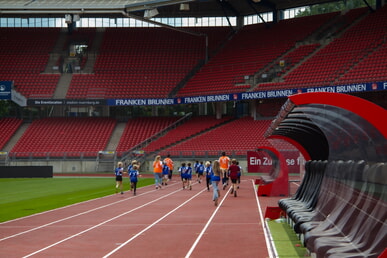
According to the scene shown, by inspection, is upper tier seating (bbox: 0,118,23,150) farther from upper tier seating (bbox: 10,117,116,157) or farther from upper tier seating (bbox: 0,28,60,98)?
upper tier seating (bbox: 0,28,60,98)

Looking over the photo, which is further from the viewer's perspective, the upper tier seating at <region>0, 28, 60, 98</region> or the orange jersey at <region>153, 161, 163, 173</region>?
the upper tier seating at <region>0, 28, 60, 98</region>

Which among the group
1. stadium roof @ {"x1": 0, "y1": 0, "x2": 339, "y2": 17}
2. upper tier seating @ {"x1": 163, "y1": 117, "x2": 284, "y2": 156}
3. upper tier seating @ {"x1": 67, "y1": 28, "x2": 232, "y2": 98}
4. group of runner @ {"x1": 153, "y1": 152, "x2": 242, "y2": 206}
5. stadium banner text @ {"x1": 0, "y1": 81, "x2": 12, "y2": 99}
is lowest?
group of runner @ {"x1": 153, "y1": 152, "x2": 242, "y2": 206}

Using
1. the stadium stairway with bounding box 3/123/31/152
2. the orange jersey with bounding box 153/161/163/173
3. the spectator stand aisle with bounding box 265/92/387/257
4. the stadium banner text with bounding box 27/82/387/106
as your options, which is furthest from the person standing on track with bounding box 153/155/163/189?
the stadium stairway with bounding box 3/123/31/152

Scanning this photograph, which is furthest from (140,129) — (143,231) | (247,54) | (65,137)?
(143,231)

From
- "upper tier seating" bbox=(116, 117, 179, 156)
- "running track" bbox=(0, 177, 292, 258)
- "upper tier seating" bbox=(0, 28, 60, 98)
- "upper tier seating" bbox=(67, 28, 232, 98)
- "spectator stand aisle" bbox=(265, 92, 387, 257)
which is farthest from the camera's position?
"upper tier seating" bbox=(0, 28, 60, 98)

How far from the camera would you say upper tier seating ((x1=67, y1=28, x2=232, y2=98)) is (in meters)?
56.8

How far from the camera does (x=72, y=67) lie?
59.9 m

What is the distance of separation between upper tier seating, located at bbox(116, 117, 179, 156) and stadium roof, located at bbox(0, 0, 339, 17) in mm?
9388

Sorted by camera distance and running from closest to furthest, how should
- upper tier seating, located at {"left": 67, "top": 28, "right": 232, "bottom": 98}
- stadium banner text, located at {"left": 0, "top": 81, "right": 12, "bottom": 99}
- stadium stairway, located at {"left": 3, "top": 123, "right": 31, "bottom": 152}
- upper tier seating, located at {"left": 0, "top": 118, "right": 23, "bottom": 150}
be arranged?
stadium stairway, located at {"left": 3, "top": 123, "right": 31, "bottom": 152} < upper tier seating, located at {"left": 0, "top": 118, "right": 23, "bottom": 150} < stadium banner text, located at {"left": 0, "top": 81, "right": 12, "bottom": 99} < upper tier seating, located at {"left": 67, "top": 28, "right": 232, "bottom": 98}

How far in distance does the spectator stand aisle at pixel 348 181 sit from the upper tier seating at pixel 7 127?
148 feet

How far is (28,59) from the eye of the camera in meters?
60.1

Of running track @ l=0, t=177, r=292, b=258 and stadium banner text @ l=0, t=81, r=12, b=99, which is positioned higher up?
stadium banner text @ l=0, t=81, r=12, b=99

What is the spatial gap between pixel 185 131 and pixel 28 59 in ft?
57.6

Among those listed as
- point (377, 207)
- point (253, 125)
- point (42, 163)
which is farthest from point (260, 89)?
point (377, 207)
